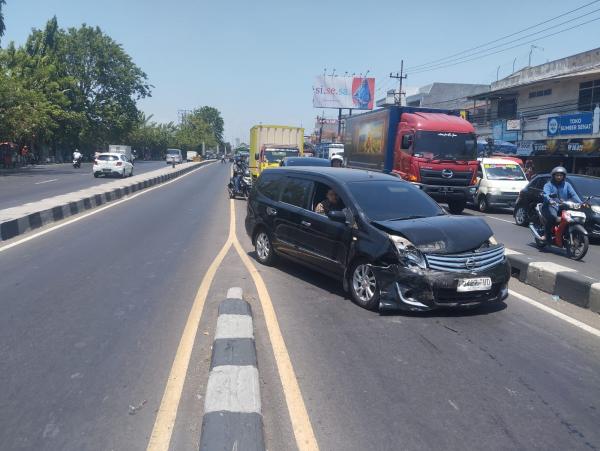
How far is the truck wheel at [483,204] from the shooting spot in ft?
64.6

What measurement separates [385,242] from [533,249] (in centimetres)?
657

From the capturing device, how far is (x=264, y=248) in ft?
29.8

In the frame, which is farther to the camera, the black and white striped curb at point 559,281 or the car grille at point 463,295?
the black and white striped curb at point 559,281

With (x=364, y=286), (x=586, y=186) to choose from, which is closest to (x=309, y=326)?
(x=364, y=286)

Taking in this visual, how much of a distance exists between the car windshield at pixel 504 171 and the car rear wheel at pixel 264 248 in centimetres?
1304

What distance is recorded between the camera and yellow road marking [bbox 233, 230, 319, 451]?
11.5 ft

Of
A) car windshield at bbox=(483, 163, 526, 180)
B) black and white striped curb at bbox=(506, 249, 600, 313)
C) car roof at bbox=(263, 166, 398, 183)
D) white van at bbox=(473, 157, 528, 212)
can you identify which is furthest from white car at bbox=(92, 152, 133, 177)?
black and white striped curb at bbox=(506, 249, 600, 313)

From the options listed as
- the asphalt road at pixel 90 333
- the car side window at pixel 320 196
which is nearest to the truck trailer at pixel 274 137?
the asphalt road at pixel 90 333

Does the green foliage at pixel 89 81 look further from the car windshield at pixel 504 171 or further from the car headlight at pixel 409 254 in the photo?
the car headlight at pixel 409 254

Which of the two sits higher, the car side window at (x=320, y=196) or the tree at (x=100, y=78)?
the tree at (x=100, y=78)

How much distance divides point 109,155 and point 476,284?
34.2 meters

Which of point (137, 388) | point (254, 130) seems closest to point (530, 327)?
point (137, 388)

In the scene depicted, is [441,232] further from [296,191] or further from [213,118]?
[213,118]

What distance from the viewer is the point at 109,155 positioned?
36688 mm
